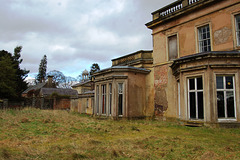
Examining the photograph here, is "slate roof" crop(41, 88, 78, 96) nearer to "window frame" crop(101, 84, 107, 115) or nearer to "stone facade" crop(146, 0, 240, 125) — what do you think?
"window frame" crop(101, 84, 107, 115)

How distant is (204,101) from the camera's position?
941cm

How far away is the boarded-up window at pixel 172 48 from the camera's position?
42.4ft

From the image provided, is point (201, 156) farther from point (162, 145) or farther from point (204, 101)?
point (204, 101)

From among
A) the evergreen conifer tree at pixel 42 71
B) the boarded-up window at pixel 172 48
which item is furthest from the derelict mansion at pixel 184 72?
the evergreen conifer tree at pixel 42 71

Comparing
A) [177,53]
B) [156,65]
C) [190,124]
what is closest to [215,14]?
[177,53]

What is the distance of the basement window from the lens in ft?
31.9

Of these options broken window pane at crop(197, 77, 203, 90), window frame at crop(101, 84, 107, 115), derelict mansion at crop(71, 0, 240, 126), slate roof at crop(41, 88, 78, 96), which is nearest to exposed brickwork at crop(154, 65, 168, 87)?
derelict mansion at crop(71, 0, 240, 126)

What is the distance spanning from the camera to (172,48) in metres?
13.1

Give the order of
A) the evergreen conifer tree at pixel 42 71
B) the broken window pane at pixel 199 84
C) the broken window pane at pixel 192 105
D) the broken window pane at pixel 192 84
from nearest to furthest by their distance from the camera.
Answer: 1. the broken window pane at pixel 199 84
2. the broken window pane at pixel 192 105
3. the broken window pane at pixel 192 84
4. the evergreen conifer tree at pixel 42 71

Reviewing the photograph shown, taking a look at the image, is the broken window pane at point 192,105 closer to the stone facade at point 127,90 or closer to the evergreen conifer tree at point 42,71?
the stone facade at point 127,90

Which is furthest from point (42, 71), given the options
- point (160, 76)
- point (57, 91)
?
point (160, 76)

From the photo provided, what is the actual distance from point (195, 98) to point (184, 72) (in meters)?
1.57

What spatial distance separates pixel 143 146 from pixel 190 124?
5.35 meters

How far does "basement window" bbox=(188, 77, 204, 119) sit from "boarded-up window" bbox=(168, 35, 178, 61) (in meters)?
3.09
